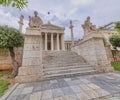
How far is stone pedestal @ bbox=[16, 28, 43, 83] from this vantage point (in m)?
4.89

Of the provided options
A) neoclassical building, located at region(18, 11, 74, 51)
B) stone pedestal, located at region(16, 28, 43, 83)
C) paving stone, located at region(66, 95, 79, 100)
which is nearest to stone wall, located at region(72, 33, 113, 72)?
stone pedestal, located at region(16, 28, 43, 83)

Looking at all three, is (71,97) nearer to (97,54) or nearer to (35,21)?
(97,54)

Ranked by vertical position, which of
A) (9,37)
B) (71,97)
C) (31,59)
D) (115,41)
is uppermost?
(115,41)

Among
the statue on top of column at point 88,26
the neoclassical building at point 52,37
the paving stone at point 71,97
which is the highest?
the neoclassical building at point 52,37

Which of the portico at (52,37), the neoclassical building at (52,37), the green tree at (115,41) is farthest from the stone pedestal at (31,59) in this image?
the portico at (52,37)

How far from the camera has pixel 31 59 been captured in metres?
5.20

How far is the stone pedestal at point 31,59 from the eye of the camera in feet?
16.0

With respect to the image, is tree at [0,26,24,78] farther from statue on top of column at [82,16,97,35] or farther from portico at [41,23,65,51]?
portico at [41,23,65,51]

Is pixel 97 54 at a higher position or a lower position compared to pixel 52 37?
lower

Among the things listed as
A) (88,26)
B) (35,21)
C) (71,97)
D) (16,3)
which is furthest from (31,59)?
(88,26)

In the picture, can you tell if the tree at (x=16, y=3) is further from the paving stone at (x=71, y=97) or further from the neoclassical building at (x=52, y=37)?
the neoclassical building at (x=52, y=37)

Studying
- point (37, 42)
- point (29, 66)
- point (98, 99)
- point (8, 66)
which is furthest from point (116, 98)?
point (8, 66)

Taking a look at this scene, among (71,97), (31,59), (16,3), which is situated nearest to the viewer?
(16,3)

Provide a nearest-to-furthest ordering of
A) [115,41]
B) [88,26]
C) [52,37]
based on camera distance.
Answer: [88,26]
[115,41]
[52,37]
